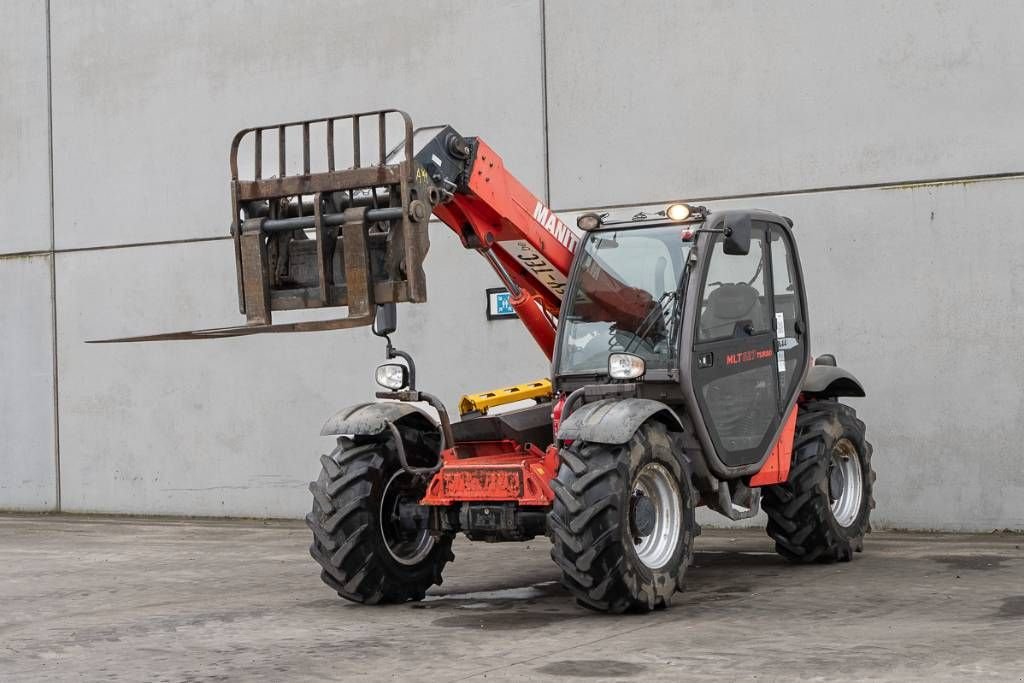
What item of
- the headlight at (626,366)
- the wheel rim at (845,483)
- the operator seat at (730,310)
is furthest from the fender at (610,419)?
the wheel rim at (845,483)

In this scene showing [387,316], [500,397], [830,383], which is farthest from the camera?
[830,383]

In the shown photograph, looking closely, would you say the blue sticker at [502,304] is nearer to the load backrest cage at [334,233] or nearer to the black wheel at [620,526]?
the load backrest cage at [334,233]

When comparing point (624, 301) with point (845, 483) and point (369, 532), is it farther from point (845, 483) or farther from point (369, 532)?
point (845, 483)

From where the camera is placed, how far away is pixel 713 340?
29.7ft

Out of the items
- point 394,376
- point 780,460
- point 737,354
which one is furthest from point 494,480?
point 780,460

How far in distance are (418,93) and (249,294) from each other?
19.7 ft

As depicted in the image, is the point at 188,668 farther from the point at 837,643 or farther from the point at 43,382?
the point at 43,382

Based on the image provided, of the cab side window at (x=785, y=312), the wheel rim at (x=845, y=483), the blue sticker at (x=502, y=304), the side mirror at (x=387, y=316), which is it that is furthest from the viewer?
the blue sticker at (x=502, y=304)

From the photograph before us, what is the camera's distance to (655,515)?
8289 mm

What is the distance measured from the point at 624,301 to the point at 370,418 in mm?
1670

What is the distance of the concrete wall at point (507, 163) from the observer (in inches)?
448

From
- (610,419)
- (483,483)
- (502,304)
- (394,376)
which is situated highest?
(502,304)

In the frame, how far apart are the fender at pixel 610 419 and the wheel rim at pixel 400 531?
1.24 metres

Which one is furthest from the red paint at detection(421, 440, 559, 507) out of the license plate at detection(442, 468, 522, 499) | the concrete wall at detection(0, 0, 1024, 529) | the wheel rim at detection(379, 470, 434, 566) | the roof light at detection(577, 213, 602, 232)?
the concrete wall at detection(0, 0, 1024, 529)
